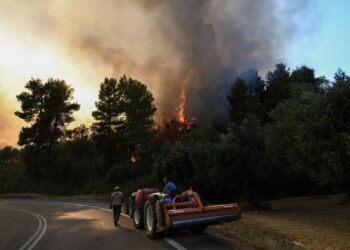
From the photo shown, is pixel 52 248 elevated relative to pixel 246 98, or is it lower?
lower

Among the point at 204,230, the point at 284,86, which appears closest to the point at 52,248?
the point at 204,230

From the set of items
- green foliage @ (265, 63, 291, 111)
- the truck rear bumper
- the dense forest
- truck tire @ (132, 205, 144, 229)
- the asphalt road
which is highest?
green foliage @ (265, 63, 291, 111)

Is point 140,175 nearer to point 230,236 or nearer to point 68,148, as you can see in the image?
point 68,148

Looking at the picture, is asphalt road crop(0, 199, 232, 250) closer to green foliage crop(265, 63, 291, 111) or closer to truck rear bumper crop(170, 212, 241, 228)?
truck rear bumper crop(170, 212, 241, 228)

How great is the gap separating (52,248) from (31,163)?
62.1 meters

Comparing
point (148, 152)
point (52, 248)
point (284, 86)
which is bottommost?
point (52, 248)

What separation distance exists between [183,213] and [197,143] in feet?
66.9

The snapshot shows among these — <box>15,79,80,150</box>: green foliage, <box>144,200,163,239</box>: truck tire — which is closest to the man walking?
<box>144,200,163,239</box>: truck tire

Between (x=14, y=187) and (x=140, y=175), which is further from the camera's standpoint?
(x=14, y=187)

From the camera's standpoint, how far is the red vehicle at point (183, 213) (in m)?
13.1

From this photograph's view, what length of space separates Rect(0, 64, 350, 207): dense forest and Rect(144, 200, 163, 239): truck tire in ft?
21.7

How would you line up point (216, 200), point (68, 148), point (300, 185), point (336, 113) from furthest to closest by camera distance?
point (68, 148) < point (300, 185) < point (216, 200) < point (336, 113)

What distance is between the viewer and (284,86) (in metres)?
63.9

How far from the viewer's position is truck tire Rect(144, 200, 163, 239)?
1441 cm
